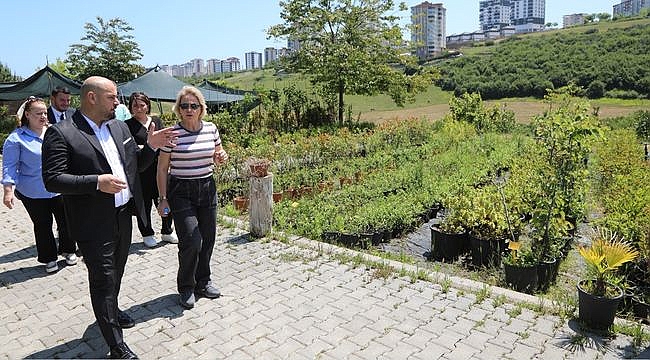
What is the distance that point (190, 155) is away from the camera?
3621mm

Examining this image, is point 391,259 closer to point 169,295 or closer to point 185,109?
point 169,295

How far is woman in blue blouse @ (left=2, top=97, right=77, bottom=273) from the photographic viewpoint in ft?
14.2

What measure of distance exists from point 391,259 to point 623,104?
3428 cm

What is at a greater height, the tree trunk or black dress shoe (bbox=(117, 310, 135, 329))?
the tree trunk

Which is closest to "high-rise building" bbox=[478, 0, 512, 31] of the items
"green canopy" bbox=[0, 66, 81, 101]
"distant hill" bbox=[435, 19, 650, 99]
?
"distant hill" bbox=[435, 19, 650, 99]

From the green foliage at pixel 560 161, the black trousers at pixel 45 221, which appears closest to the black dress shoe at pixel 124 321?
the black trousers at pixel 45 221

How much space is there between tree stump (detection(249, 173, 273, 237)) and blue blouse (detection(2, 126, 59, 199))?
2.04 meters

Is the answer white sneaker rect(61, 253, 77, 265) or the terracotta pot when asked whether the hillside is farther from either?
white sneaker rect(61, 253, 77, 265)

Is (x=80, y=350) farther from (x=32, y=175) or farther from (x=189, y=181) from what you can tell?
(x=32, y=175)

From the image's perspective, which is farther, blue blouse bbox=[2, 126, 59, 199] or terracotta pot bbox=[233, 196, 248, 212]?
terracotta pot bbox=[233, 196, 248, 212]

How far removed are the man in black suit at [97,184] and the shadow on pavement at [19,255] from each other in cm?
278

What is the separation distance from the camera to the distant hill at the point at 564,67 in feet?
116

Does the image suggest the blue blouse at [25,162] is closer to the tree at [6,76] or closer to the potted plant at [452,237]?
the potted plant at [452,237]

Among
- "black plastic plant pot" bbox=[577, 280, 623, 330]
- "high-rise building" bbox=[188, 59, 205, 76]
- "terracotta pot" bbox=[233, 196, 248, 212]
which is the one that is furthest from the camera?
"high-rise building" bbox=[188, 59, 205, 76]
